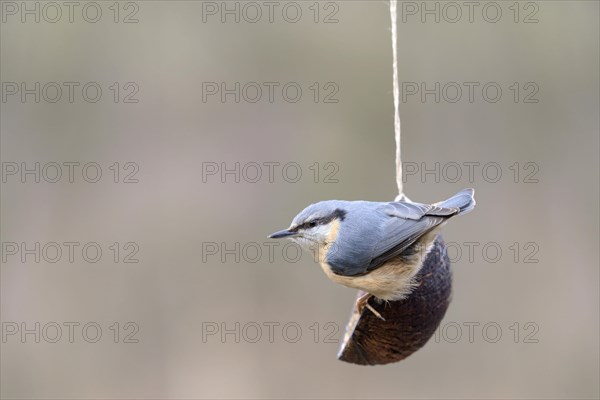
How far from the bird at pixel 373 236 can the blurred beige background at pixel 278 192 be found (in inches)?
70.5

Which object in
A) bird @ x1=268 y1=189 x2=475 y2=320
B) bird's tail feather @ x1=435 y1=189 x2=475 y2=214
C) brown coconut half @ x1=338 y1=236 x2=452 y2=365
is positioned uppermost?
bird's tail feather @ x1=435 y1=189 x2=475 y2=214

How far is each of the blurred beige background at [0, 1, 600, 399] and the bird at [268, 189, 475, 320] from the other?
1.79m

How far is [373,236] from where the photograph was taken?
83.8 inches

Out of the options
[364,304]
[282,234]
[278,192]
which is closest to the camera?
[282,234]

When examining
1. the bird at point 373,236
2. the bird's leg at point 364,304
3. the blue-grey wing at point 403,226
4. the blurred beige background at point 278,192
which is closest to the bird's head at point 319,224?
the bird at point 373,236

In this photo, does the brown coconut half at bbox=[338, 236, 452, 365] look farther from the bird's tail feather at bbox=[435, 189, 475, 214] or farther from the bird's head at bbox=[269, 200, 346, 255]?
the bird's head at bbox=[269, 200, 346, 255]

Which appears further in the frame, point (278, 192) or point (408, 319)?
point (278, 192)

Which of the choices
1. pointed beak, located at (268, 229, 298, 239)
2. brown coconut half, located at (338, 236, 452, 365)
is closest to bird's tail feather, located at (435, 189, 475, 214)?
brown coconut half, located at (338, 236, 452, 365)

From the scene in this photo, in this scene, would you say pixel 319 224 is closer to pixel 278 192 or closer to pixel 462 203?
pixel 462 203

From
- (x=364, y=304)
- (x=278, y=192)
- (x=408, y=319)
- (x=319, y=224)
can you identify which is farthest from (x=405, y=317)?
(x=278, y=192)

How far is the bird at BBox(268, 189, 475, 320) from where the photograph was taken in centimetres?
212

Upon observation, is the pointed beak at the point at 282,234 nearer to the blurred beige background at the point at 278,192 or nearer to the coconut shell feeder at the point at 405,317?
the coconut shell feeder at the point at 405,317

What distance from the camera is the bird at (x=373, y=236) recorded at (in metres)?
2.12

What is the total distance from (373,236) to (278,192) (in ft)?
6.55
